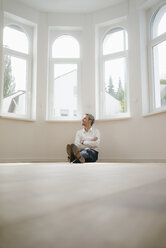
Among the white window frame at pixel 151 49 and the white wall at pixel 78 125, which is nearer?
the white wall at pixel 78 125

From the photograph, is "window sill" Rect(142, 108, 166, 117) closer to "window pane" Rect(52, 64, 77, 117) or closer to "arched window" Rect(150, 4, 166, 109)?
"arched window" Rect(150, 4, 166, 109)

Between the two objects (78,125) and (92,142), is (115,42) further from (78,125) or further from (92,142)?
(92,142)

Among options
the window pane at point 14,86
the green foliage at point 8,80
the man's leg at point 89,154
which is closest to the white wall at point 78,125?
the window pane at point 14,86

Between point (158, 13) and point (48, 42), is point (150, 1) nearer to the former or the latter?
point (158, 13)

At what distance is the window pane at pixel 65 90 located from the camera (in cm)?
564

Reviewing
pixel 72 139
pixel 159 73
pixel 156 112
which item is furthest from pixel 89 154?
pixel 159 73

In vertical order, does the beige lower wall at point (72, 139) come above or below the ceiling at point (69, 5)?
below

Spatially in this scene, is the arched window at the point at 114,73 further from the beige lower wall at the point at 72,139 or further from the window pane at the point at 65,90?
the window pane at the point at 65,90

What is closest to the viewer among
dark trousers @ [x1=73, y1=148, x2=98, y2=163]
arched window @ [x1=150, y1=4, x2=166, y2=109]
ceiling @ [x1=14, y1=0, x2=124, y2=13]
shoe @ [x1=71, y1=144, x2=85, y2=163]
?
shoe @ [x1=71, y1=144, x2=85, y2=163]

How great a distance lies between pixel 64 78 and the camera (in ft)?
18.9

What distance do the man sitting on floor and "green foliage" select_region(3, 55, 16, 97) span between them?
155 cm

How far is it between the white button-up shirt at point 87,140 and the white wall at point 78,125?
0.52 meters

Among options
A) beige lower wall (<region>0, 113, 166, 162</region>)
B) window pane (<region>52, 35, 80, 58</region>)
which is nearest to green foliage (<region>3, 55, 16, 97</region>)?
beige lower wall (<region>0, 113, 166, 162</region>)

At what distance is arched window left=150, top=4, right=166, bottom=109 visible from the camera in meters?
4.82
